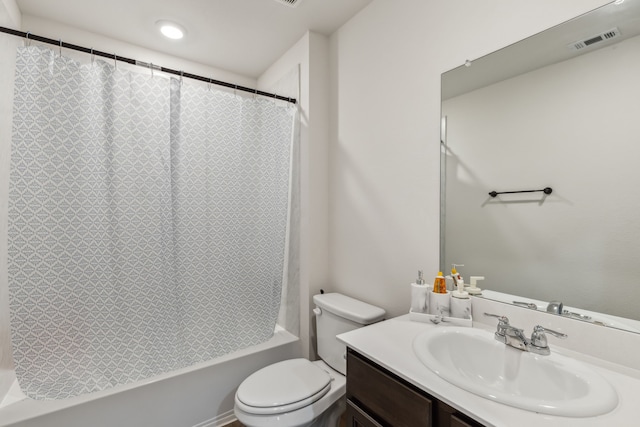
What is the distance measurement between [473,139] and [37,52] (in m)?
2.03

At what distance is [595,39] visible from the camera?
3.07 ft

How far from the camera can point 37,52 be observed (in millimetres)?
1348

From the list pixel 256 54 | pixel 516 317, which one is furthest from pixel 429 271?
pixel 256 54

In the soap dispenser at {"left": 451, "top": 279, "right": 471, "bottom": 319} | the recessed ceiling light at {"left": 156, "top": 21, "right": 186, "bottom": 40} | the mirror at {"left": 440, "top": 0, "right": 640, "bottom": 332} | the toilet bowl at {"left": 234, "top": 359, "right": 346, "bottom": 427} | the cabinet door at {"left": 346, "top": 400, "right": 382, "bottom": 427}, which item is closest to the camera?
the mirror at {"left": 440, "top": 0, "right": 640, "bottom": 332}

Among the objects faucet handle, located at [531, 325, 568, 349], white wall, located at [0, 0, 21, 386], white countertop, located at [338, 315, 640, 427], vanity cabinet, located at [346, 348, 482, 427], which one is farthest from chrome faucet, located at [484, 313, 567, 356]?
white wall, located at [0, 0, 21, 386]

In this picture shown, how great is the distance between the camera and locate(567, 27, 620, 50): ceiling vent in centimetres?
90

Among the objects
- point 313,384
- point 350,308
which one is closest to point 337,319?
point 350,308

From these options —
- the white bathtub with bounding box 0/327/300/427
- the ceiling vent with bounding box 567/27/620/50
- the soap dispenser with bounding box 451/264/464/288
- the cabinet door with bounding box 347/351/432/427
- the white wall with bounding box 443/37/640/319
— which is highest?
the ceiling vent with bounding box 567/27/620/50

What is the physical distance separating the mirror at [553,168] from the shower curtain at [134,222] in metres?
1.19

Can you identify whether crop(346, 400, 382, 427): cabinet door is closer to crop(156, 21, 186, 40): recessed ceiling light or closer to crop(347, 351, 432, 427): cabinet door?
crop(347, 351, 432, 427): cabinet door

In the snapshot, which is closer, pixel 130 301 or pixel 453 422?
pixel 453 422

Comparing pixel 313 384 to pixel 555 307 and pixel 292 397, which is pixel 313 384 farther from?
pixel 555 307

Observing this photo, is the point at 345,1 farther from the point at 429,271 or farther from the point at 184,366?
the point at 184,366

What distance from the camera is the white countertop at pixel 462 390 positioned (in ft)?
2.10
